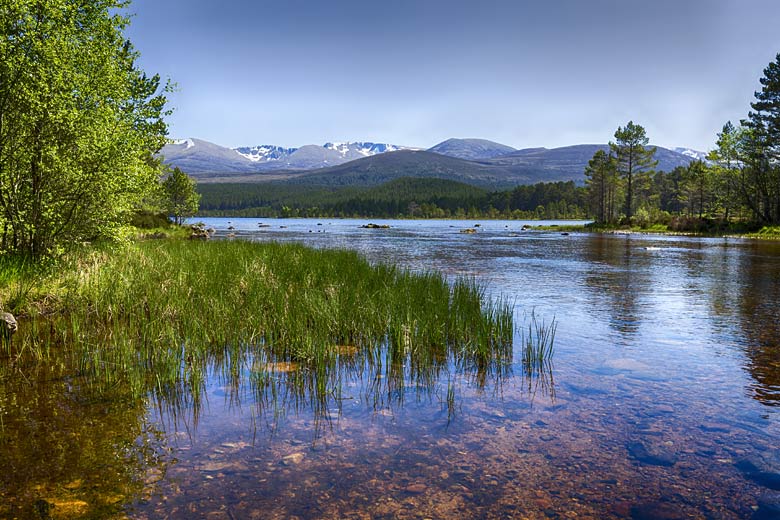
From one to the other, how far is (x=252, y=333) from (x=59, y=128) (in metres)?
8.07

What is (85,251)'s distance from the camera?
16984mm

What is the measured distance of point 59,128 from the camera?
13.1 m

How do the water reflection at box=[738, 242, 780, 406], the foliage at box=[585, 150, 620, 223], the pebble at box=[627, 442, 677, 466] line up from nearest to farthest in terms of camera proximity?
the pebble at box=[627, 442, 677, 466], the water reflection at box=[738, 242, 780, 406], the foliage at box=[585, 150, 620, 223]

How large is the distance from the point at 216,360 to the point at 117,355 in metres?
1.64

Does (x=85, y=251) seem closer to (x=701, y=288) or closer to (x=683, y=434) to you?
(x=683, y=434)

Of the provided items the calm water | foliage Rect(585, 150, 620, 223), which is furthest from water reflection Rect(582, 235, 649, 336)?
foliage Rect(585, 150, 620, 223)

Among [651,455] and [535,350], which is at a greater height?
[535,350]

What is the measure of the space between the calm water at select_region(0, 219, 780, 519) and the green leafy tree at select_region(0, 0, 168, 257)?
7076 millimetres

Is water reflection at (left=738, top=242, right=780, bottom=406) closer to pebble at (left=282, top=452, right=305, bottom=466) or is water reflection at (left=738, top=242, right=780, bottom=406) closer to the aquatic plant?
the aquatic plant

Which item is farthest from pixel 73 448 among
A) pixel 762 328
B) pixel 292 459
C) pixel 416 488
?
pixel 762 328

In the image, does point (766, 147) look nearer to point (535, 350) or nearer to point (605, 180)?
point (605, 180)

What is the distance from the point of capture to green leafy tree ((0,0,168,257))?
12289 mm

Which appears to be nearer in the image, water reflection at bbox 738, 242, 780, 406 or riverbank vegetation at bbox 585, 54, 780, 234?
water reflection at bbox 738, 242, 780, 406

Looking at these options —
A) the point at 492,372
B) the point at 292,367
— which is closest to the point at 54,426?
the point at 292,367
